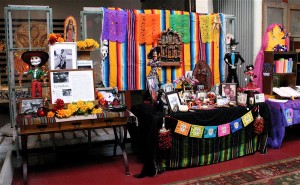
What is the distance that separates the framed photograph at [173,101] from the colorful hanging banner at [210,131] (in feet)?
1.47

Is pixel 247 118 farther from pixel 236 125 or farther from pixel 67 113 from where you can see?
pixel 67 113

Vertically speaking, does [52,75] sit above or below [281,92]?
above

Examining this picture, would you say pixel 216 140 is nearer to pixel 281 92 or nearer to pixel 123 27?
pixel 281 92

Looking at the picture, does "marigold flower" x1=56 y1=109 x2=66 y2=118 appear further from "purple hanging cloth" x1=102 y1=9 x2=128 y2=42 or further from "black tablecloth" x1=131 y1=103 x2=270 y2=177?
"purple hanging cloth" x1=102 y1=9 x2=128 y2=42

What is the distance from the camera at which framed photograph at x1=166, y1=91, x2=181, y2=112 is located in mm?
3785

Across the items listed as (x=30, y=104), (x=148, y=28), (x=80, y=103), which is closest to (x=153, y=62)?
(x=148, y=28)

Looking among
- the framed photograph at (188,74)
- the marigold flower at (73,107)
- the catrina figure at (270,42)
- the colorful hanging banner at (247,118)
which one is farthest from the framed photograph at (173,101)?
the catrina figure at (270,42)

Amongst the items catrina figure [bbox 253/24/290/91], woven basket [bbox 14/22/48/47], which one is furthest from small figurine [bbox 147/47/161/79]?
woven basket [bbox 14/22/48/47]

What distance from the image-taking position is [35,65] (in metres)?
3.69

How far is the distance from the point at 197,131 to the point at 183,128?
8.4 inches

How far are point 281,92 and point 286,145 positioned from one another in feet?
2.70

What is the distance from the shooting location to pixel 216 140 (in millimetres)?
3990

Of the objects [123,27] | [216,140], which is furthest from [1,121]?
[216,140]

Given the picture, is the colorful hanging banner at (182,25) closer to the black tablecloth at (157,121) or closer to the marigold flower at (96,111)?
the black tablecloth at (157,121)
